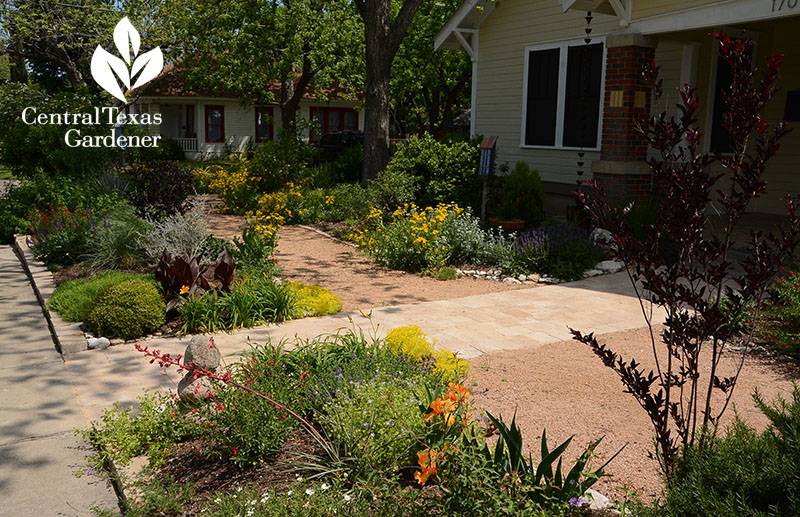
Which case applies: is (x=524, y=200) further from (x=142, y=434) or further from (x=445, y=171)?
(x=142, y=434)

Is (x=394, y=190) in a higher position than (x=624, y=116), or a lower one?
lower

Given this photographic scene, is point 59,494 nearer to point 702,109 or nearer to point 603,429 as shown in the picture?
point 603,429

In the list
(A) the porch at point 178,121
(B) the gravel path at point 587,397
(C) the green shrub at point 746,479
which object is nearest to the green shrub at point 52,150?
(B) the gravel path at point 587,397

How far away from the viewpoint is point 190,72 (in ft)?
97.4

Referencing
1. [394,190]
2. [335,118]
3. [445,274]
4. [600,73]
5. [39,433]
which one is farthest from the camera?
[335,118]

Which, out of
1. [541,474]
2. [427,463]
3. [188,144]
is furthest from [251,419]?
[188,144]

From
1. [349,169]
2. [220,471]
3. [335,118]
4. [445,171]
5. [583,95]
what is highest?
[335,118]

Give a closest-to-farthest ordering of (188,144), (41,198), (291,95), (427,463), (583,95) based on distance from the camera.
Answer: (427,463)
(41,198)
(583,95)
(291,95)
(188,144)

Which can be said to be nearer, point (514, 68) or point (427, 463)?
point (427, 463)

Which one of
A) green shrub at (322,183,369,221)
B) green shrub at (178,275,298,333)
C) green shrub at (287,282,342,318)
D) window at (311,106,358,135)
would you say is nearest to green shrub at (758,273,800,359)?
green shrub at (287,282,342,318)

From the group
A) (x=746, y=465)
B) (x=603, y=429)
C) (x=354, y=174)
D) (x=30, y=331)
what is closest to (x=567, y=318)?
(x=603, y=429)

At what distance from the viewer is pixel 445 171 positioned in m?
12.3

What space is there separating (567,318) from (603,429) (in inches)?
118

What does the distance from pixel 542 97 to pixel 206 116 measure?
2931 cm
